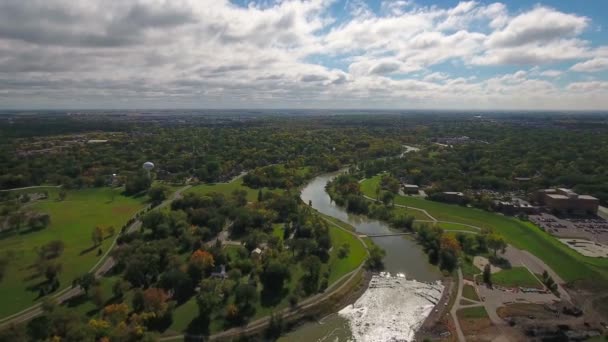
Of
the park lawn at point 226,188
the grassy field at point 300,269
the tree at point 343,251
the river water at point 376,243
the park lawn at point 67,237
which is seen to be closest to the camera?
the river water at point 376,243

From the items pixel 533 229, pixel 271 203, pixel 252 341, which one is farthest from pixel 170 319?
pixel 533 229

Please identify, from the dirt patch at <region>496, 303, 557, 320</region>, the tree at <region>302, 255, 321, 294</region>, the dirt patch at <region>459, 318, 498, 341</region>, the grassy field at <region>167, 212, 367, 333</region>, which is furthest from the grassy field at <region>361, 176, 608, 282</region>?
the tree at <region>302, 255, 321, 294</region>

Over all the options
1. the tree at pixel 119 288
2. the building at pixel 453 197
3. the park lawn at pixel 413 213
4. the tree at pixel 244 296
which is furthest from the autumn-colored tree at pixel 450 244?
the tree at pixel 119 288

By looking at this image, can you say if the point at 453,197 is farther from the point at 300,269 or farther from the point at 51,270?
the point at 51,270

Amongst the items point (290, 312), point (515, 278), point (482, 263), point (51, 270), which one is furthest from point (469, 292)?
point (51, 270)

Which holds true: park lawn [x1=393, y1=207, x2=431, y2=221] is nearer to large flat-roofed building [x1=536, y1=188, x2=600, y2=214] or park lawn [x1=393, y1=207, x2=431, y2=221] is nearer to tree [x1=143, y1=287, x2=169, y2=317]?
large flat-roofed building [x1=536, y1=188, x2=600, y2=214]

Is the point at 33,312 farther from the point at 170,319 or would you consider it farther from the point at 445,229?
the point at 445,229

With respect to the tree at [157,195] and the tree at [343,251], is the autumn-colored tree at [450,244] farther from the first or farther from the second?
the tree at [157,195]
